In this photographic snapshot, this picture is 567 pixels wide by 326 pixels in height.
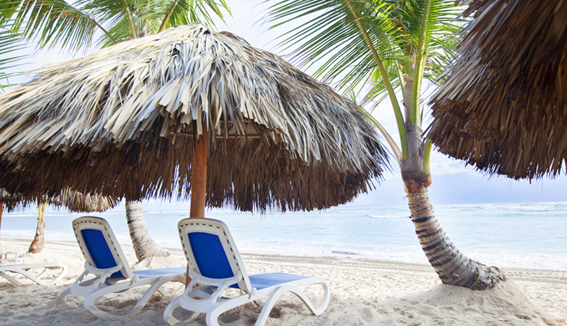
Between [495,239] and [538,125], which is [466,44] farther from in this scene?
[495,239]

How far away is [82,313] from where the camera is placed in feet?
8.79

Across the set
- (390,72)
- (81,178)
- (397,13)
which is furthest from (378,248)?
(81,178)

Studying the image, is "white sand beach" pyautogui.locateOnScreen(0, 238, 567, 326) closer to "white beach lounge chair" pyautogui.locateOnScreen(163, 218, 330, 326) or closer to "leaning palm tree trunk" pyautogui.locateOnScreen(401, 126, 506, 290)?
"leaning palm tree trunk" pyautogui.locateOnScreen(401, 126, 506, 290)

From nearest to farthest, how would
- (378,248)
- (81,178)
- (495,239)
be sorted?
(81,178) < (378,248) < (495,239)

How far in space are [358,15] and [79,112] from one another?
108 inches

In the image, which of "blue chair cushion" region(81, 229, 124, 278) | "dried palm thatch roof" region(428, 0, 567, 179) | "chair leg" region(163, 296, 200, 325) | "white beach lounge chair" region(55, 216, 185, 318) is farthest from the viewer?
"blue chair cushion" region(81, 229, 124, 278)

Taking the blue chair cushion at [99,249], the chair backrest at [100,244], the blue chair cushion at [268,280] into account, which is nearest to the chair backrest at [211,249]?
the blue chair cushion at [268,280]

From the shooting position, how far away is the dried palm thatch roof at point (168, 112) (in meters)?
1.88

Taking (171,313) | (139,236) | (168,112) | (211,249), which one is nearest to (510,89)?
(168,112)

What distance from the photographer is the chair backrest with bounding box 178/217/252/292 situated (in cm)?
208

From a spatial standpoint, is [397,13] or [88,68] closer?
[88,68]

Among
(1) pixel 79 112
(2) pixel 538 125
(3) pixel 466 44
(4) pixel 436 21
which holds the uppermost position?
(4) pixel 436 21

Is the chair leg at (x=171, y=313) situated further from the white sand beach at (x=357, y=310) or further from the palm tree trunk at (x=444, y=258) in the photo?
the palm tree trunk at (x=444, y=258)

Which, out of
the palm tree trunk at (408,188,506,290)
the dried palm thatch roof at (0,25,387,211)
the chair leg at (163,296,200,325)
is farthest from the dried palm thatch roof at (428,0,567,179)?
the chair leg at (163,296,200,325)
